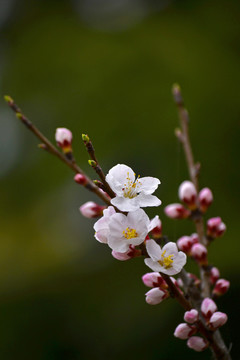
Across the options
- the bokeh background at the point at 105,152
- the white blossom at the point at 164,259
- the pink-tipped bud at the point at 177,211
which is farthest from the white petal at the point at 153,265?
the bokeh background at the point at 105,152

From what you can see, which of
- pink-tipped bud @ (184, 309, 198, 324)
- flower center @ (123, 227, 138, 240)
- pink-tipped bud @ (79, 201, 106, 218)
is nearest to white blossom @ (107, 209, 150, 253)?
flower center @ (123, 227, 138, 240)

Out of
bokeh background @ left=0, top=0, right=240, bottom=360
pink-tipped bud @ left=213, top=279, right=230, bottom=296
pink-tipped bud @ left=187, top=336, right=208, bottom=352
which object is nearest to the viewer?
pink-tipped bud @ left=187, top=336, right=208, bottom=352

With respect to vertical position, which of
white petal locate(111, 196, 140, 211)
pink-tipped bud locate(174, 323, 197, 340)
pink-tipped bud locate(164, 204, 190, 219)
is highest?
pink-tipped bud locate(164, 204, 190, 219)

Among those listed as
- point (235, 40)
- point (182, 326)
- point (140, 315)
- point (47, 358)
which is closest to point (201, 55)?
point (235, 40)

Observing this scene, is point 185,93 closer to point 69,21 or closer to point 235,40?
point 235,40

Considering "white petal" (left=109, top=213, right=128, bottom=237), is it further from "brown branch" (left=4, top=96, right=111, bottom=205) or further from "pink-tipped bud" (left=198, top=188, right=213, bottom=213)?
"pink-tipped bud" (left=198, top=188, right=213, bottom=213)

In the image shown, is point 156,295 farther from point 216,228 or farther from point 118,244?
point 216,228

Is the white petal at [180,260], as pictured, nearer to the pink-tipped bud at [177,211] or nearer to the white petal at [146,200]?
the white petal at [146,200]
